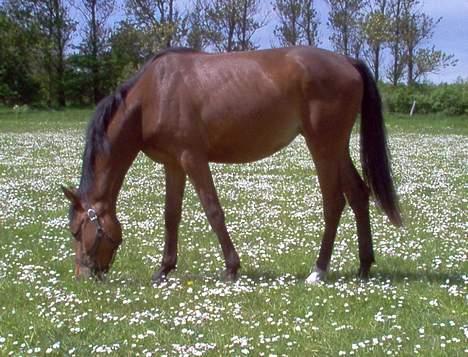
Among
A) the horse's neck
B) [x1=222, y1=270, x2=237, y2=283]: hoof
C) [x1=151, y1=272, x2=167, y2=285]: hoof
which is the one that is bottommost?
[x1=151, y1=272, x2=167, y2=285]: hoof

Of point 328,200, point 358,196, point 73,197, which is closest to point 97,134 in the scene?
point 73,197

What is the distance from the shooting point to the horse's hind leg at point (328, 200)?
8109 millimetres

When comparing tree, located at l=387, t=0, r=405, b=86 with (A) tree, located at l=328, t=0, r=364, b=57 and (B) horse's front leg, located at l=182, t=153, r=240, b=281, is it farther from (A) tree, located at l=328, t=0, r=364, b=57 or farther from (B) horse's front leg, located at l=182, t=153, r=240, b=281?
(B) horse's front leg, located at l=182, t=153, r=240, b=281

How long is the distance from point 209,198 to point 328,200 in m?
1.29

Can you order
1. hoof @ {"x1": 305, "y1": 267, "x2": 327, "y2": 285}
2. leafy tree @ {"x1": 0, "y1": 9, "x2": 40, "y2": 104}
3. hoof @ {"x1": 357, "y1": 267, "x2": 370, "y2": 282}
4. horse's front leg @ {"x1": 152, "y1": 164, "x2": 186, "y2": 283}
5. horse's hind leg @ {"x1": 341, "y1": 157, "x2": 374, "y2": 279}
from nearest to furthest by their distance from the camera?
1. hoof @ {"x1": 305, "y1": 267, "x2": 327, "y2": 285}
2. hoof @ {"x1": 357, "y1": 267, "x2": 370, "y2": 282}
3. horse's hind leg @ {"x1": 341, "y1": 157, "x2": 374, "y2": 279}
4. horse's front leg @ {"x1": 152, "y1": 164, "x2": 186, "y2": 283}
5. leafy tree @ {"x1": 0, "y1": 9, "x2": 40, "y2": 104}

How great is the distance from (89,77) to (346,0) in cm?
2393

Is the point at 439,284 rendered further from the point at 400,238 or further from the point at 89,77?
the point at 89,77

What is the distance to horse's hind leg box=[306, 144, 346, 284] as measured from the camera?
811 centimetres

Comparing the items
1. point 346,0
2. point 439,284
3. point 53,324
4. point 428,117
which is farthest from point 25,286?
point 346,0

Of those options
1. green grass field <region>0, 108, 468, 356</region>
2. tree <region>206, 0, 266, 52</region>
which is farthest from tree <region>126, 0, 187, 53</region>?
green grass field <region>0, 108, 468, 356</region>

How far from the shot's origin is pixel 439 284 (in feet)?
25.5

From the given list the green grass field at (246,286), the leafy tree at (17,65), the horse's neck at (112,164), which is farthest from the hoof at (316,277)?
the leafy tree at (17,65)

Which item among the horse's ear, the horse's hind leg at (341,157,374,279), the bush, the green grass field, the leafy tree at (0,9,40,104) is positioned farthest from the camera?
the leafy tree at (0,9,40,104)

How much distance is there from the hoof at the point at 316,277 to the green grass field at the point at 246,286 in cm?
11
